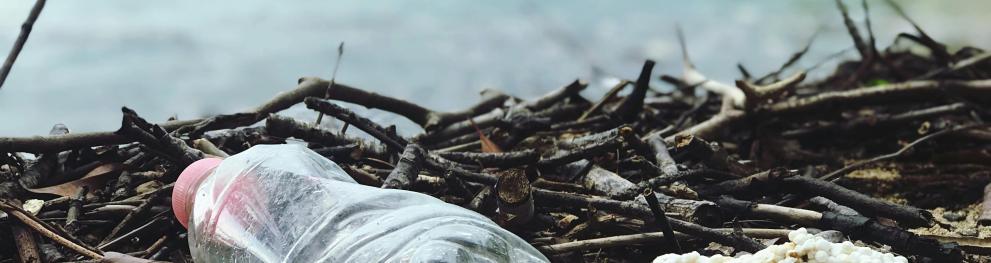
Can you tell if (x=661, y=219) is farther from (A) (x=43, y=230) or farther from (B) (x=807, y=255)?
(A) (x=43, y=230)

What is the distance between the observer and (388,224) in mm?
1521

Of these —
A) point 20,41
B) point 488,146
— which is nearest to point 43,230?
point 20,41

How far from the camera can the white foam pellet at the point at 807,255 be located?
1.30m

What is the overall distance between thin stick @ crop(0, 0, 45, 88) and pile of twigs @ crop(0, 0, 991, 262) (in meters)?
0.16

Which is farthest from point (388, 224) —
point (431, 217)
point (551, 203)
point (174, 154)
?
point (174, 154)

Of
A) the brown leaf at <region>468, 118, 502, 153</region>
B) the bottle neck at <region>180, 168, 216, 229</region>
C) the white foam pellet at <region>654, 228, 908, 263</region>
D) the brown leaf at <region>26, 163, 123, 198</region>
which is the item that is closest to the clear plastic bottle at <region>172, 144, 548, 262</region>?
the bottle neck at <region>180, 168, 216, 229</region>

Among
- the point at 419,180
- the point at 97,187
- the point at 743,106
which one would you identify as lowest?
the point at 97,187

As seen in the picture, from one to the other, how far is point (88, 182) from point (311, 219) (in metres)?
0.69

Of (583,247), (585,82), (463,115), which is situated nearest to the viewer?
(583,247)

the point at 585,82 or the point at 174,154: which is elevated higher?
the point at 585,82

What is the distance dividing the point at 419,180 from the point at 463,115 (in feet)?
3.08

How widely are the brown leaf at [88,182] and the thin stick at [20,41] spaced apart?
0.86 ft

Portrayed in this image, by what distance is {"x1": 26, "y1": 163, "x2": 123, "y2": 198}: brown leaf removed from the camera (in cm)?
205

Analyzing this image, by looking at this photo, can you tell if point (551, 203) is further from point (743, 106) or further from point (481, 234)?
point (743, 106)
